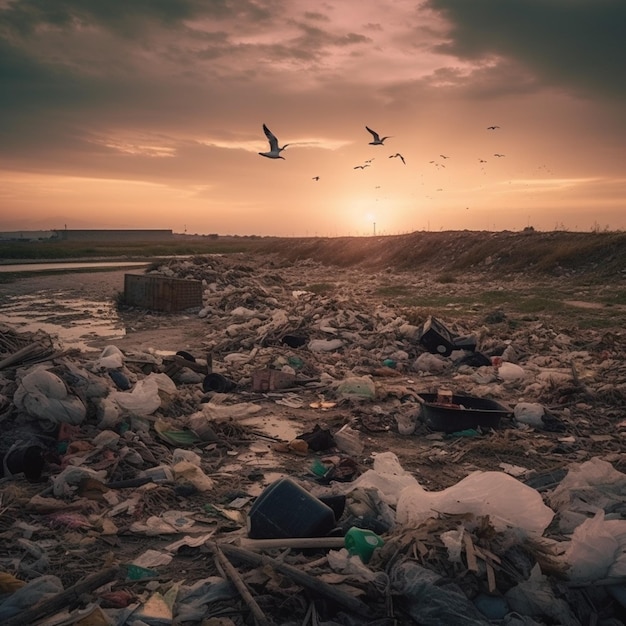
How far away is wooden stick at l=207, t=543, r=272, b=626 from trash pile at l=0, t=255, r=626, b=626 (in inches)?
0.5

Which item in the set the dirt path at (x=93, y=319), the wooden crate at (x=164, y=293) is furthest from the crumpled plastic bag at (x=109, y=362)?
the wooden crate at (x=164, y=293)

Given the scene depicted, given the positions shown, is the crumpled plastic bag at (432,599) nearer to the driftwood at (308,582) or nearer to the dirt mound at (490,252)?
the driftwood at (308,582)

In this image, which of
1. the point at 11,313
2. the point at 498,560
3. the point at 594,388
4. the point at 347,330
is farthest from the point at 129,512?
the point at 11,313

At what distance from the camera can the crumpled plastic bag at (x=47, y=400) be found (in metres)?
4.95

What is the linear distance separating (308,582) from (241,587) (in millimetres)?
331

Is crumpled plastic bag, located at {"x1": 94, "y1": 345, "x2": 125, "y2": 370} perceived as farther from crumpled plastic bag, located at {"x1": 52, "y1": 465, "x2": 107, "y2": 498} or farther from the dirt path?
the dirt path

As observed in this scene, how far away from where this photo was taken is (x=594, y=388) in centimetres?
691

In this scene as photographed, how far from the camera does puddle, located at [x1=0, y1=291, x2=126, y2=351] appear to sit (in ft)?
37.8

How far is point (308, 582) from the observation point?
8.91 ft

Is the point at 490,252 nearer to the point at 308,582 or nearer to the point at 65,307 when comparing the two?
the point at 65,307

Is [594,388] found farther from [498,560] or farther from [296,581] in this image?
[296,581]

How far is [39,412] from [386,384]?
4.37 meters

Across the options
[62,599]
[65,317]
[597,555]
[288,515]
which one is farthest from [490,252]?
[62,599]

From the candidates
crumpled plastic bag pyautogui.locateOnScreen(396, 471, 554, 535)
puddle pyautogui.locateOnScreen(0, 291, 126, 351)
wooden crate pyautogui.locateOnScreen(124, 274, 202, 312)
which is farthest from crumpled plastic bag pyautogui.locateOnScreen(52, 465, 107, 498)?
wooden crate pyautogui.locateOnScreen(124, 274, 202, 312)
